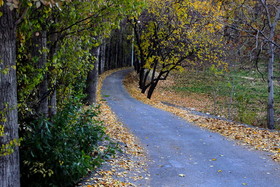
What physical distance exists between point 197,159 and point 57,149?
4.03m

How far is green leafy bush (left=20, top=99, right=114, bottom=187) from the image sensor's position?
5.55 m

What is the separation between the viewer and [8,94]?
477 cm

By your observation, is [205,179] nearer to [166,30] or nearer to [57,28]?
[57,28]

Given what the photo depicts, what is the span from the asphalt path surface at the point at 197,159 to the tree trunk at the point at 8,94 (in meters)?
2.40

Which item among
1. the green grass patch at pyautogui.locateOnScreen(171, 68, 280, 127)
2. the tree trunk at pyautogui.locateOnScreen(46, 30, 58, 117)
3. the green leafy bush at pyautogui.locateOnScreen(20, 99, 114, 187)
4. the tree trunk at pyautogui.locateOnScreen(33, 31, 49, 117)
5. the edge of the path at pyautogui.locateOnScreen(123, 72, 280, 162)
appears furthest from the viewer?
the green grass patch at pyautogui.locateOnScreen(171, 68, 280, 127)

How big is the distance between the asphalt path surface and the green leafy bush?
992 millimetres

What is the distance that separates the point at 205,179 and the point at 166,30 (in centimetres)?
1638

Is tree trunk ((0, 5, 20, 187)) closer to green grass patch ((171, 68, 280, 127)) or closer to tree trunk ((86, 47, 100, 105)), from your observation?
tree trunk ((86, 47, 100, 105))

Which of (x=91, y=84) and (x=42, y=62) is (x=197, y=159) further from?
(x=91, y=84)

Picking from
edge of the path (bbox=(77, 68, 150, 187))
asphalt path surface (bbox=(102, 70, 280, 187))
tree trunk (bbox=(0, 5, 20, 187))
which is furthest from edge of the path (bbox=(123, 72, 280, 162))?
tree trunk (bbox=(0, 5, 20, 187))

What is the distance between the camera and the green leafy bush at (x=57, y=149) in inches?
219

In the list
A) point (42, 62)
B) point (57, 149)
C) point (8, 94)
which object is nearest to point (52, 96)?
point (42, 62)

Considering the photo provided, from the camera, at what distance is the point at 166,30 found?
2203 centimetres

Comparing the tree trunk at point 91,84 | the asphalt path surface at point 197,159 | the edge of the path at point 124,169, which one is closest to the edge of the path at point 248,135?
the asphalt path surface at point 197,159
